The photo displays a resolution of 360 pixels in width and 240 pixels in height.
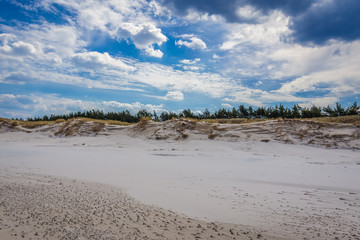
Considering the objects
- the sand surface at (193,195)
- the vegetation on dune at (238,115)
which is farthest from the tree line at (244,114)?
the sand surface at (193,195)

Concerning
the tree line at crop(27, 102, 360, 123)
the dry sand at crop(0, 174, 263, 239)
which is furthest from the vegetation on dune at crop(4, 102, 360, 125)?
the dry sand at crop(0, 174, 263, 239)

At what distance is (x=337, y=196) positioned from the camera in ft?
13.1

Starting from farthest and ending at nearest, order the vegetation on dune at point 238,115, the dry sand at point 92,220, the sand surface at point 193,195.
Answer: the vegetation on dune at point 238,115, the sand surface at point 193,195, the dry sand at point 92,220

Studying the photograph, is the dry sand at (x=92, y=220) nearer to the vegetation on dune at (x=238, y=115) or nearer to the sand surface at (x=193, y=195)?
the sand surface at (x=193, y=195)

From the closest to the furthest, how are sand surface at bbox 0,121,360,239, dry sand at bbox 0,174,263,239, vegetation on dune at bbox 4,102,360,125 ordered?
dry sand at bbox 0,174,263,239 → sand surface at bbox 0,121,360,239 → vegetation on dune at bbox 4,102,360,125

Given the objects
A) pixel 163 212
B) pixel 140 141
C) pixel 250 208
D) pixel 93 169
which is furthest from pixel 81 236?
pixel 140 141

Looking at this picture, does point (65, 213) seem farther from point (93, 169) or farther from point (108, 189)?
point (93, 169)

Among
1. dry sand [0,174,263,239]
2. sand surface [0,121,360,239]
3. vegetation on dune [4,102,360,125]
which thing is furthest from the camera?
vegetation on dune [4,102,360,125]

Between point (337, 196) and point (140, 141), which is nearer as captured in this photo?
point (337, 196)

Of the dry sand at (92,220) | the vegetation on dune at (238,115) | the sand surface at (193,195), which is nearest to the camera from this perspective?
the dry sand at (92,220)

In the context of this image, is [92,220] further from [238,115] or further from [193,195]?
[238,115]

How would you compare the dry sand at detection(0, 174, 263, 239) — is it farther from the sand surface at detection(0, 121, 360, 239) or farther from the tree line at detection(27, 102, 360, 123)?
the tree line at detection(27, 102, 360, 123)

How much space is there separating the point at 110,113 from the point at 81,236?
2451 centimetres

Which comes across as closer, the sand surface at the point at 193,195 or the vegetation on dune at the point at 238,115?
the sand surface at the point at 193,195
